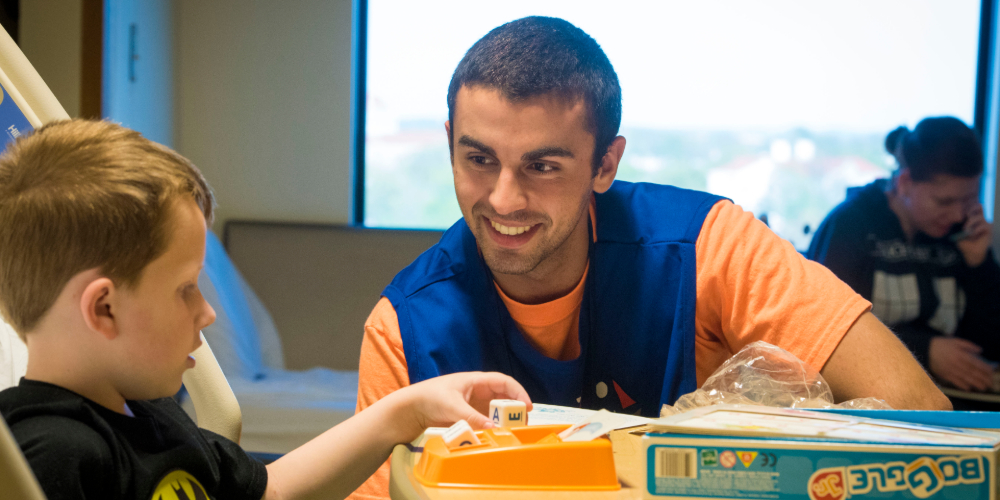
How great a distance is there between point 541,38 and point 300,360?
2359 millimetres

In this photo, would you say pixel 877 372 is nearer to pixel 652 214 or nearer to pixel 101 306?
pixel 652 214

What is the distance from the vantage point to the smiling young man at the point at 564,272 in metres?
1.17

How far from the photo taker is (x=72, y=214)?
0.63 metres

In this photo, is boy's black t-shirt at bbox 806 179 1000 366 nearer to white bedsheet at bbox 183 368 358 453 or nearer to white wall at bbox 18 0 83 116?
white bedsheet at bbox 183 368 358 453

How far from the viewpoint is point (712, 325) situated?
48.7 inches

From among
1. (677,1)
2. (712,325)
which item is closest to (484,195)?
(712,325)

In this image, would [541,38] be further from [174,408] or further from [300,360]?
[300,360]

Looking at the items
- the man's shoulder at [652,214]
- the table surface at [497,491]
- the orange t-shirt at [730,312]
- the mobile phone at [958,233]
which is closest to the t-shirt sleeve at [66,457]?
the table surface at [497,491]

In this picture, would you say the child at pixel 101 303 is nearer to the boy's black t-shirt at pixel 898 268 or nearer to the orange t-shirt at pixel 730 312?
the orange t-shirt at pixel 730 312

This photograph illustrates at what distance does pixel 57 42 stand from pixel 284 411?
161 cm

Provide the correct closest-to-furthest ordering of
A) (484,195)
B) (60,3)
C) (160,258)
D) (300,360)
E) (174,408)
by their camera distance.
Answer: (160,258) → (174,408) → (484,195) → (60,3) → (300,360)

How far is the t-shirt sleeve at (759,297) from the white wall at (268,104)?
7.85 feet

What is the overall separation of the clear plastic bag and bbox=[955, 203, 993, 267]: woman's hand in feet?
7.56

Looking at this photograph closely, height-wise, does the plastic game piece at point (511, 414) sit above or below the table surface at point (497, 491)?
above
